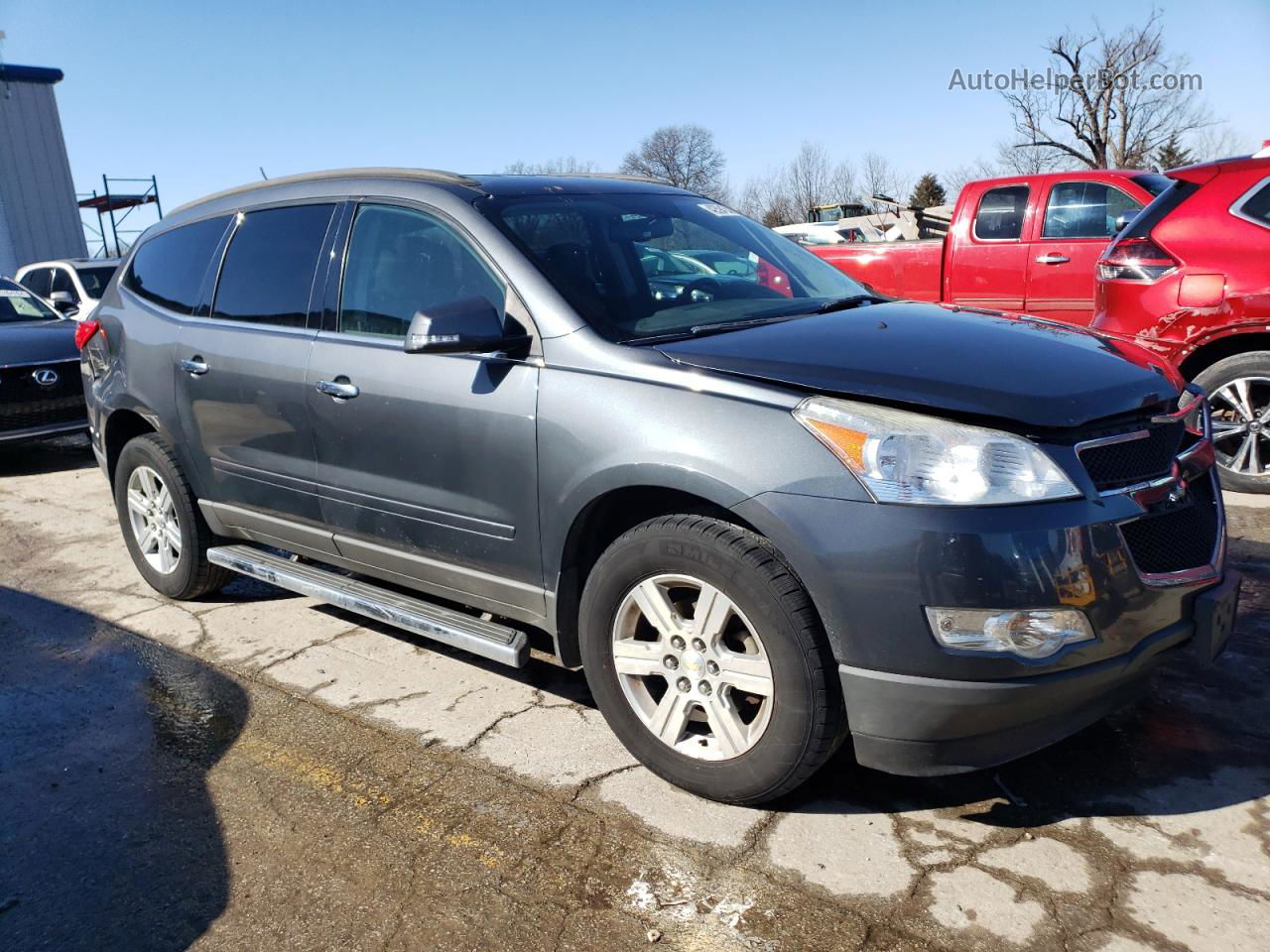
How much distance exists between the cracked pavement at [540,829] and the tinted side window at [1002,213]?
5645 millimetres

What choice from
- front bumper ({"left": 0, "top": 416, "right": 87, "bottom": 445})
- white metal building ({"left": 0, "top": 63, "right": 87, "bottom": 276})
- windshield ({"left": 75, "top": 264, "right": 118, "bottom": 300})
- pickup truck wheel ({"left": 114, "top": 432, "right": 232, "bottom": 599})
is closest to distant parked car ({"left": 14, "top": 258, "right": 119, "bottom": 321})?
windshield ({"left": 75, "top": 264, "right": 118, "bottom": 300})

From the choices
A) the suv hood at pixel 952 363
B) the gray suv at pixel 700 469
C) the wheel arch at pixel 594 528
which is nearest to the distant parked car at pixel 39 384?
the gray suv at pixel 700 469

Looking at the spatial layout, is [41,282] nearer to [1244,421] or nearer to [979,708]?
[1244,421]

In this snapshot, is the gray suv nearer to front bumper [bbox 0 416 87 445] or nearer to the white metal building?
front bumper [bbox 0 416 87 445]

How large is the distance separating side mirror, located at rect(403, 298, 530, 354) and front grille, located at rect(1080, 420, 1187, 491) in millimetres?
1638

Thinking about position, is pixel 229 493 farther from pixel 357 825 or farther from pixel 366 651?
pixel 357 825

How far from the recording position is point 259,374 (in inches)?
158

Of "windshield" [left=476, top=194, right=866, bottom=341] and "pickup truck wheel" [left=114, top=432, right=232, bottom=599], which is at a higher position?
"windshield" [left=476, top=194, right=866, bottom=341]

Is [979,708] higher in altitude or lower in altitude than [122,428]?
higher

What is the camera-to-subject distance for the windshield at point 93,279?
13.1 m

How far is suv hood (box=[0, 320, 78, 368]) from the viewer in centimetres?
840

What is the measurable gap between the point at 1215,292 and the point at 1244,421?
73cm

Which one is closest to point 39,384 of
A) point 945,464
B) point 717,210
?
point 717,210

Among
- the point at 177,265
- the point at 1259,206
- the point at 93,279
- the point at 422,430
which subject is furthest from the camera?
the point at 93,279
